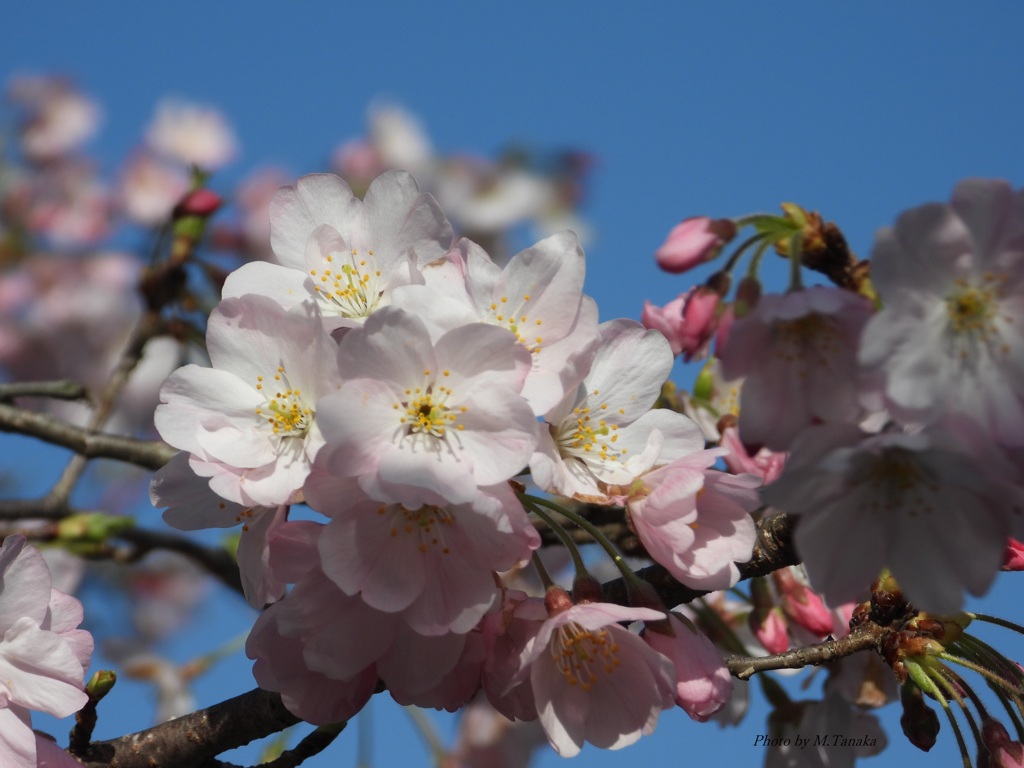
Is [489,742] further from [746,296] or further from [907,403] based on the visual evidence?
[907,403]

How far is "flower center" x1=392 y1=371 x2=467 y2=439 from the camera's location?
1595mm

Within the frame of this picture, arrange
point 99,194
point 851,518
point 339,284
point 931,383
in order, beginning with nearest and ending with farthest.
→ 1. point 931,383
2. point 851,518
3. point 339,284
4. point 99,194

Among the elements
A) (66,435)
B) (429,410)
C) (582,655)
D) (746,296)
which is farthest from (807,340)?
(66,435)

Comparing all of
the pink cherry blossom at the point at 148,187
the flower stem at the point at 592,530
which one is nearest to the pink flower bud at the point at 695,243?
the flower stem at the point at 592,530

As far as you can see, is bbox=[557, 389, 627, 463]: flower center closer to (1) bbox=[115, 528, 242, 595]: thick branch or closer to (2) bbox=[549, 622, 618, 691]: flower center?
(2) bbox=[549, 622, 618, 691]: flower center

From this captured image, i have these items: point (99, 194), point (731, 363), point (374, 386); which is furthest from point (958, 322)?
point (99, 194)

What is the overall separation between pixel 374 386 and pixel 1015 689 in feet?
4.40

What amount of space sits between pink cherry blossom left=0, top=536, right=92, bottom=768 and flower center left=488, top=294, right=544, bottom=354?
2.98 feet

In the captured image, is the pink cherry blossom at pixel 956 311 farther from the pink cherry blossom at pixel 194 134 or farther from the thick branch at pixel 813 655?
the pink cherry blossom at pixel 194 134

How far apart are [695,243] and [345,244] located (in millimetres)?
701

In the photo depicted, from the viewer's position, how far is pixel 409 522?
167cm

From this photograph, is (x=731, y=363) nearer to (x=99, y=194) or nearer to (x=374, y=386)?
(x=374, y=386)

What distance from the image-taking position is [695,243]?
7.01 ft

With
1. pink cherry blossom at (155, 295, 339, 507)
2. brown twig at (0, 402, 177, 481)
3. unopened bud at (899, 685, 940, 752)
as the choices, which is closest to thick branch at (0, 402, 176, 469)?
brown twig at (0, 402, 177, 481)
